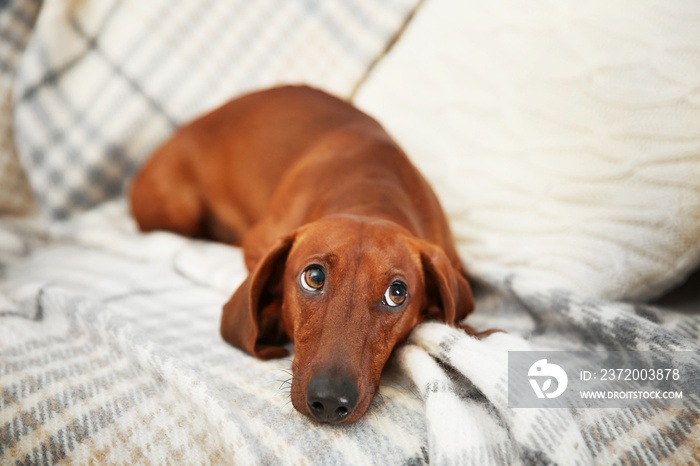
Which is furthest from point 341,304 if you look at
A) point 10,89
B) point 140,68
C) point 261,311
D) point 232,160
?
point 10,89

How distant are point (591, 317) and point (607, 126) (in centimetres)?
59

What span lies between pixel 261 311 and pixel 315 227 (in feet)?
0.92

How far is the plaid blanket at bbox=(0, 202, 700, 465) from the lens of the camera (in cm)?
94

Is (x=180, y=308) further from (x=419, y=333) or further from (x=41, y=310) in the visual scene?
(x=419, y=333)

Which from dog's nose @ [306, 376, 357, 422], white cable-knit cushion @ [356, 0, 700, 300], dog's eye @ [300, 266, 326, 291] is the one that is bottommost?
dog's nose @ [306, 376, 357, 422]

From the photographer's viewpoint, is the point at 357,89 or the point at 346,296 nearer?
the point at 346,296

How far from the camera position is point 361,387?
103cm

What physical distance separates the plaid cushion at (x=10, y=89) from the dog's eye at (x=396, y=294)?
1.86 m

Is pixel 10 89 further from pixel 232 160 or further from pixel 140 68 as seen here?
pixel 232 160

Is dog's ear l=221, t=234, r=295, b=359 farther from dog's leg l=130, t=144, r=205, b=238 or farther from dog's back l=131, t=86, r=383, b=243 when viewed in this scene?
dog's leg l=130, t=144, r=205, b=238

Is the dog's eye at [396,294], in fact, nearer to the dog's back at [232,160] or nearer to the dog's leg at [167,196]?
the dog's back at [232,160]

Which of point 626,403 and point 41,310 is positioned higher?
point 626,403

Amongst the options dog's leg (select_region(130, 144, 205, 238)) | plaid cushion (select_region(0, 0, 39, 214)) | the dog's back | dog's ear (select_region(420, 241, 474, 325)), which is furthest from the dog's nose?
plaid cushion (select_region(0, 0, 39, 214))

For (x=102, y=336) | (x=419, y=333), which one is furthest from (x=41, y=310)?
(x=419, y=333)
